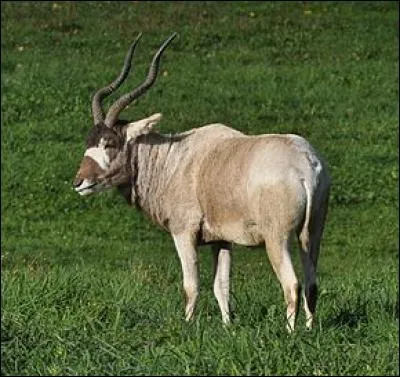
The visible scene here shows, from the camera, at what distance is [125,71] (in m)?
10.3

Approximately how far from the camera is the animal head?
10.1 meters

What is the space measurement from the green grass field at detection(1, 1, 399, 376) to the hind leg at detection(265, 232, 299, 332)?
0.16m

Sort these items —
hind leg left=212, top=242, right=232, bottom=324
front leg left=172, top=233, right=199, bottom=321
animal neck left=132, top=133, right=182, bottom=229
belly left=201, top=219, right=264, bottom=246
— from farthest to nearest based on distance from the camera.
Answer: animal neck left=132, top=133, right=182, bottom=229 → hind leg left=212, top=242, right=232, bottom=324 → front leg left=172, top=233, right=199, bottom=321 → belly left=201, top=219, right=264, bottom=246

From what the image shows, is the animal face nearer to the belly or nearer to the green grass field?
the green grass field

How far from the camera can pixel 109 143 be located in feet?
33.1

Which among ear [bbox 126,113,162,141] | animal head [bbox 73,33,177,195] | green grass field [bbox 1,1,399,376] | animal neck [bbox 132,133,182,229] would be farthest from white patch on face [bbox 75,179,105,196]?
green grass field [bbox 1,1,399,376]

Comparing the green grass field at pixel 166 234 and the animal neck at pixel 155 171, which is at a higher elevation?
the animal neck at pixel 155 171

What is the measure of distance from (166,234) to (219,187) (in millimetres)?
8669

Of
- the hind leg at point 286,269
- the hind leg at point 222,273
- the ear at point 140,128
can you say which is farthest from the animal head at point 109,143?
the hind leg at point 286,269

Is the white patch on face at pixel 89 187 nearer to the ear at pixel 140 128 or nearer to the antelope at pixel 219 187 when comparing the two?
the antelope at pixel 219 187

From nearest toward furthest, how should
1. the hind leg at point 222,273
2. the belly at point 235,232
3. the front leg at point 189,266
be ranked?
the belly at point 235,232 → the front leg at point 189,266 → the hind leg at point 222,273

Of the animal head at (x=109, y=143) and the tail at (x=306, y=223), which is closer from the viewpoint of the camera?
the tail at (x=306, y=223)

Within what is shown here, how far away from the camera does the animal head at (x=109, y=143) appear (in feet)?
33.1

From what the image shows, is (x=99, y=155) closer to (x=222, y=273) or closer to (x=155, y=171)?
(x=155, y=171)
